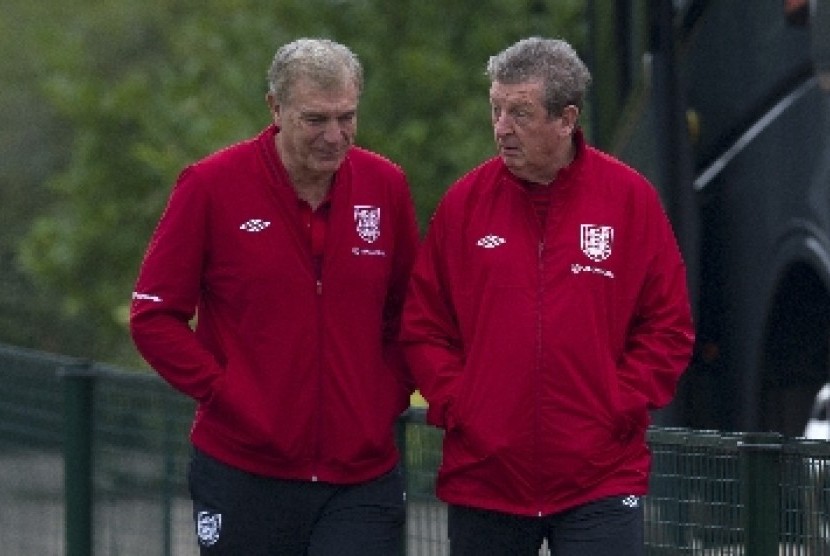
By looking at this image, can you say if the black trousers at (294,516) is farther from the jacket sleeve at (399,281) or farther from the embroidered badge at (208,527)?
the jacket sleeve at (399,281)

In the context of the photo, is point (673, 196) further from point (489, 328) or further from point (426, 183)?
point (426, 183)

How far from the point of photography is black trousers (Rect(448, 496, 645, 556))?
510cm

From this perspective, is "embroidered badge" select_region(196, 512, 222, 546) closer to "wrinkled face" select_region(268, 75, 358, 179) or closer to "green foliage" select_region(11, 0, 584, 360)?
"wrinkled face" select_region(268, 75, 358, 179)

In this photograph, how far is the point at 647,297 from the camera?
5.20 m


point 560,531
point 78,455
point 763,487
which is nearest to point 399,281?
point 560,531

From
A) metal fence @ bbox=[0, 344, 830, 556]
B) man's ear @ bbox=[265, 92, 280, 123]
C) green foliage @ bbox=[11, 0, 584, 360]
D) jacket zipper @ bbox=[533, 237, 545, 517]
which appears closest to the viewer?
jacket zipper @ bbox=[533, 237, 545, 517]

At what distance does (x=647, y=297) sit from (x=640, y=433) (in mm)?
291

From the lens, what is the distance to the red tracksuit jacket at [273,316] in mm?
5305

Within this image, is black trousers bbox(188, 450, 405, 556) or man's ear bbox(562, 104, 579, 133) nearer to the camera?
man's ear bbox(562, 104, 579, 133)

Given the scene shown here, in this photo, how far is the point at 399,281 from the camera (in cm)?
550

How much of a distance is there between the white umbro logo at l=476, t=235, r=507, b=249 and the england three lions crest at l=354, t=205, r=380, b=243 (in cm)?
32

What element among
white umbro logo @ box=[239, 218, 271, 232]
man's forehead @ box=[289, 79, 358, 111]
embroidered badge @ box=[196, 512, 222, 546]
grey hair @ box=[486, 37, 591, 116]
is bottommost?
embroidered badge @ box=[196, 512, 222, 546]

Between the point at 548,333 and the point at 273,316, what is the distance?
0.64 metres

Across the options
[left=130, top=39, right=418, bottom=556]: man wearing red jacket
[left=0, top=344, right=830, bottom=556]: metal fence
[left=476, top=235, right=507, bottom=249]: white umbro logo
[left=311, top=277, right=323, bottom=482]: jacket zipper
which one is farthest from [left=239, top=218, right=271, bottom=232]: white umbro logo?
[left=0, top=344, right=830, bottom=556]: metal fence
